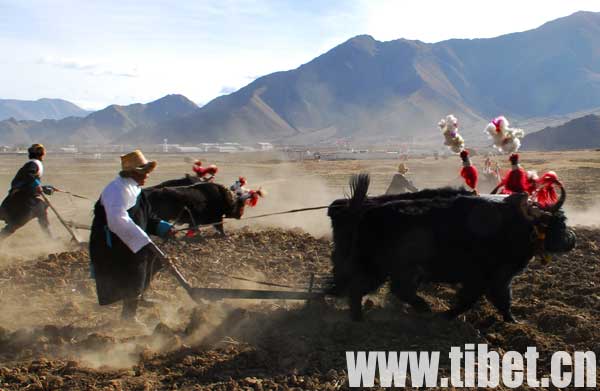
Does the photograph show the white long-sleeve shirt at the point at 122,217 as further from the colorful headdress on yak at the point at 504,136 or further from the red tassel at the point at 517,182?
the colorful headdress on yak at the point at 504,136

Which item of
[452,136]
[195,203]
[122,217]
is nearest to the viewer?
[122,217]

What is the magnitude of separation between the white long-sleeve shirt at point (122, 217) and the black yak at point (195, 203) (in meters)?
3.86

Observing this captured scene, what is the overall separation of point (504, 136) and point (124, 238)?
14.1ft

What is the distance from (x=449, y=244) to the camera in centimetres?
556

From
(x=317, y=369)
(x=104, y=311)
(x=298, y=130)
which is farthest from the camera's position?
(x=298, y=130)

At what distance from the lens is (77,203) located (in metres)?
17.4

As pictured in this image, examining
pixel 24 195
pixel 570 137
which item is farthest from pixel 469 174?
pixel 570 137

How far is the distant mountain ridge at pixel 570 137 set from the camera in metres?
72.7

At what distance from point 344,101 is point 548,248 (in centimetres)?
17404

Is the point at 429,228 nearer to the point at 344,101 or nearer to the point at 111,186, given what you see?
the point at 111,186

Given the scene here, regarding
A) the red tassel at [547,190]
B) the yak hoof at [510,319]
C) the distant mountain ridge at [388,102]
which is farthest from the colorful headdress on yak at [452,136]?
the distant mountain ridge at [388,102]

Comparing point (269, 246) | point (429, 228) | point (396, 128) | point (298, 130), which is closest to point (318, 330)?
point (429, 228)

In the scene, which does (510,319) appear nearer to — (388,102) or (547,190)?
(547,190)

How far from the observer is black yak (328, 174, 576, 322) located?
5531 mm
